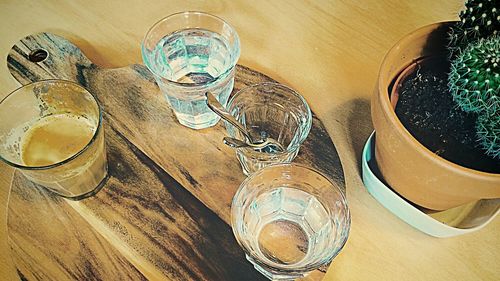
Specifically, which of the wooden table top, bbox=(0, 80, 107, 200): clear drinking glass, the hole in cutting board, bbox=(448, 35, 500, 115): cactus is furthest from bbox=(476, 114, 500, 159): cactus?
the hole in cutting board

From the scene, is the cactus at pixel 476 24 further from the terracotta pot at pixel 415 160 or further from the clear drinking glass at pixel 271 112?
the clear drinking glass at pixel 271 112

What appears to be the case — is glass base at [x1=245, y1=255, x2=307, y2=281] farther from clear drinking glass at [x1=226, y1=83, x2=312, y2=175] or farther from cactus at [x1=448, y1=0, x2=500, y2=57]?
cactus at [x1=448, y1=0, x2=500, y2=57]

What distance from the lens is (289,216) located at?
64 centimetres

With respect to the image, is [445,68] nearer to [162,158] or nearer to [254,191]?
[254,191]

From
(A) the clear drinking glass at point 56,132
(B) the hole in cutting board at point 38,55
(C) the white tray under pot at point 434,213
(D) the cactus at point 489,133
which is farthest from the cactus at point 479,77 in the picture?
(B) the hole in cutting board at point 38,55

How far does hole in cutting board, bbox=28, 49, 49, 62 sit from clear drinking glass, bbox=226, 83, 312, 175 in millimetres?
302

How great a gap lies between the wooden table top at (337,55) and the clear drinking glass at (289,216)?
0.05 m

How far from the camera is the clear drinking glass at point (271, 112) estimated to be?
0.67m

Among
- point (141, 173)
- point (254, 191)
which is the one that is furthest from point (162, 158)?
point (254, 191)

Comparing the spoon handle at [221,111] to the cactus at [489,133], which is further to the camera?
the spoon handle at [221,111]

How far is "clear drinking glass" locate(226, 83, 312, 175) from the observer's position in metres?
0.67

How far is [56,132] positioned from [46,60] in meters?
0.15

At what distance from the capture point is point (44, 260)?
0.59 metres

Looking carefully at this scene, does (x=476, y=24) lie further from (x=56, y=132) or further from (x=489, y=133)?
(x=56, y=132)
